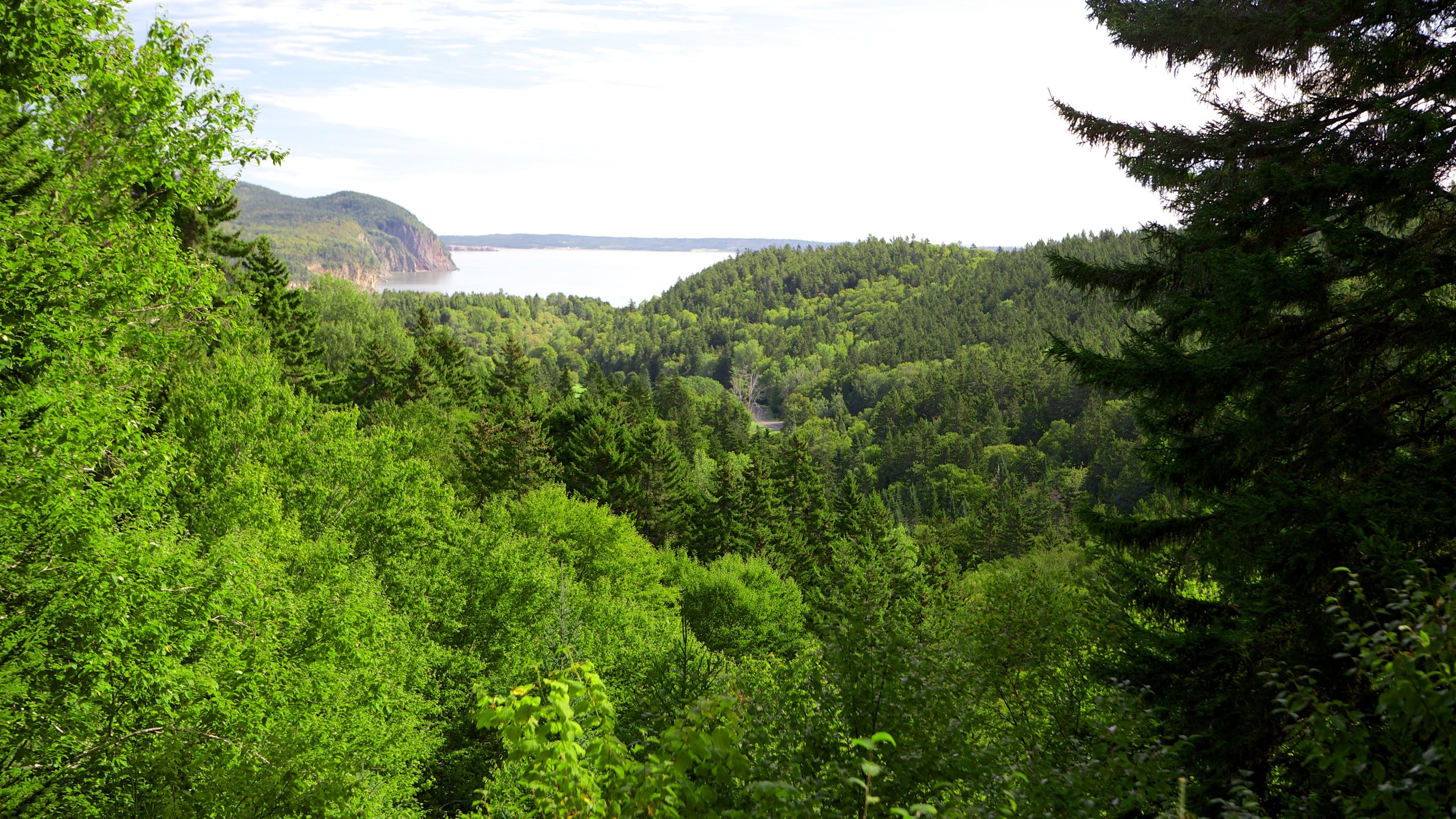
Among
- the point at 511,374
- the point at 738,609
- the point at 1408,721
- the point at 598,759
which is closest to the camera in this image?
the point at 1408,721

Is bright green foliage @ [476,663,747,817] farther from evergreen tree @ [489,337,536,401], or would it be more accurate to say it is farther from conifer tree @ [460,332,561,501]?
evergreen tree @ [489,337,536,401]

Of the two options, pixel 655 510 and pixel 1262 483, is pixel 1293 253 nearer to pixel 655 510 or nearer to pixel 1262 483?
pixel 1262 483

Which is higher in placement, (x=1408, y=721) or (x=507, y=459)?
(x=1408, y=721)

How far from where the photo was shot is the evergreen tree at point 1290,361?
6695mm

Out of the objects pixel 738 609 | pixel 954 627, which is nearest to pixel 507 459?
pixel 738 609

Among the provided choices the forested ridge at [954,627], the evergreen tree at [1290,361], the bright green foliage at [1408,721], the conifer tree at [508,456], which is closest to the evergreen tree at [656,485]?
the conifer tree at [508,456]

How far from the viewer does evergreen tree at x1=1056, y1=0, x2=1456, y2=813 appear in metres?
6.70

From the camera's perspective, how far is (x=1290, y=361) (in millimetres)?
7555

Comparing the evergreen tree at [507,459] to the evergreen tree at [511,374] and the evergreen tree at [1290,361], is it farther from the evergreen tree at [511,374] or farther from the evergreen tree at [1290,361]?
the evergreen tree at [1290,361]

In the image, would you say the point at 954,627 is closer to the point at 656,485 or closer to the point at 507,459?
the point at 507,459

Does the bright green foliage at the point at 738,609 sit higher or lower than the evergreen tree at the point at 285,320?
lower

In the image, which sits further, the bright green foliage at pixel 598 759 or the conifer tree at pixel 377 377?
the conifer tree at pixel 377 377

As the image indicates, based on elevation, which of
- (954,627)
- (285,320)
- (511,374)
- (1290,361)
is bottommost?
(954,627)

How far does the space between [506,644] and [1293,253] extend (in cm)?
2287
